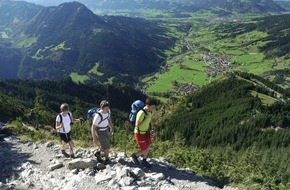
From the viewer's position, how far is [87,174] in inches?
829

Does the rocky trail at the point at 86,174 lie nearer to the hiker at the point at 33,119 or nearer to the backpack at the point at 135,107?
the backpack at the point at 135,107

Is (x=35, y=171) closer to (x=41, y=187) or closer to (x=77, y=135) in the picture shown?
(x=41, y=187)

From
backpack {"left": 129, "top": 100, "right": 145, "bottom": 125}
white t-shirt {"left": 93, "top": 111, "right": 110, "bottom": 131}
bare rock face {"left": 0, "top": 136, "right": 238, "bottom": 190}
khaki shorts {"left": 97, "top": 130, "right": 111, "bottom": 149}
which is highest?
backpack {"left": 129, "top": 100, "right": 145, "bottom": 125}

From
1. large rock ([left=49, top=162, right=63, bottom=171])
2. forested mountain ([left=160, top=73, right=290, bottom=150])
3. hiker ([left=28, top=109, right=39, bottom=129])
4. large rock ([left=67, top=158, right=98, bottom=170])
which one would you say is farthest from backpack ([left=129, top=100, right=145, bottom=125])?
forested mountain ([left=160, top=73, right=290, bottom=150])

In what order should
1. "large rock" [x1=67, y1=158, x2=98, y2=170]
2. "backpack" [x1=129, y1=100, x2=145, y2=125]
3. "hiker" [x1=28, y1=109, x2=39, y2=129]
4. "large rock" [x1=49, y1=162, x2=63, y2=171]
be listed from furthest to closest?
"hiker" [x1=28, y1=109, x2=39, y2=129], "large rock" [x1=49, y1=162, x2=63, y2=171], "large rock" [x1=67, y1=158, x2=98, y2=170], "backpack" [x1=129, y1=100, x2=145, y2=125]

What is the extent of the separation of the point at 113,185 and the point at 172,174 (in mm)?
5023

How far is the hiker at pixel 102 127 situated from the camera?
21516 millimetres

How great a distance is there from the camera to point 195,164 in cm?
2648

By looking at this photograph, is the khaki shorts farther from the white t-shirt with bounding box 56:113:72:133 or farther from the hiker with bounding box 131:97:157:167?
the white t-shirt with bounding box 56:113:72:133

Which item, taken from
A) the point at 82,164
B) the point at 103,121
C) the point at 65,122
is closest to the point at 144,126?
the point at 103,121

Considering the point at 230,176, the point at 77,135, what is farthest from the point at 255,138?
the point at 230,176

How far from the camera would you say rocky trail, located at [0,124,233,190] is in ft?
65.7

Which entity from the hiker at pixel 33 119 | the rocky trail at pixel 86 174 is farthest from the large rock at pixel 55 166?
the hiker at pixel 33 119

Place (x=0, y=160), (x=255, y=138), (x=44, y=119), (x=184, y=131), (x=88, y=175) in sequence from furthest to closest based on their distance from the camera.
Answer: (x=184, y=131) → (x=255, y=138) → (x=44, y=119) → (x=0, y=160) → (x=88, y=175)
